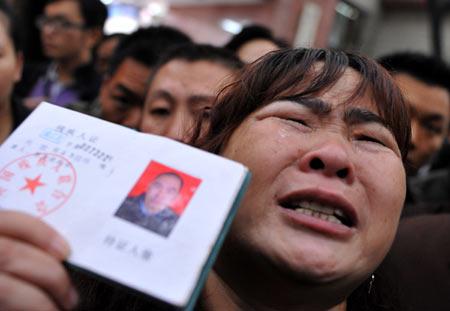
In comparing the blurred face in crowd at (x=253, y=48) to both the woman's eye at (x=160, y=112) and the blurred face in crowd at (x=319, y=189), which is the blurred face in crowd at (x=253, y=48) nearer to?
the woman's eye at (x=160, y=112)

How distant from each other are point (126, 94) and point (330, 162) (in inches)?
65.1

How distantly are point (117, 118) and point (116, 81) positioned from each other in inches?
9.0

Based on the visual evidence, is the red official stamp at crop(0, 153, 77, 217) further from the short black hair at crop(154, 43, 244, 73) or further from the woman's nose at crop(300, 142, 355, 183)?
the short black hair at crop(154, 43, 244, 73)

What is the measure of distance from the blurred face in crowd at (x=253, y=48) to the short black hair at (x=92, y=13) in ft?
3.63

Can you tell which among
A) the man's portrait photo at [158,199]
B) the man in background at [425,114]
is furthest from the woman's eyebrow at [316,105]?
the man in background at [425,114]

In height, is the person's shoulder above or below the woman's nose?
below

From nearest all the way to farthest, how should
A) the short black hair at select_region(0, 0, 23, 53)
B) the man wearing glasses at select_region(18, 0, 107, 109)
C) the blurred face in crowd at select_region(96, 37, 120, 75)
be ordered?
the short black hair at select_region(0, 0, 23, 53)
the man wearing glasses at select_region(18, 0, 107, 109)
the blurred face in crowd at select_region(96, 37, 120, 75)

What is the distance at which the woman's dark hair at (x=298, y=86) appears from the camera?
1227 millimetres

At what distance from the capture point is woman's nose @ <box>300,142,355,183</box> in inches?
40.4

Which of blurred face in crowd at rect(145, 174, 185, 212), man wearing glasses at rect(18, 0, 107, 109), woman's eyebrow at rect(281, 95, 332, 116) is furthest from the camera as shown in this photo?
man wearing glasses at rect(18, 0, 107, 109)

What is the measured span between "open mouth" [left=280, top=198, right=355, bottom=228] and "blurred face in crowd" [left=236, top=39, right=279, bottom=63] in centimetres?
172

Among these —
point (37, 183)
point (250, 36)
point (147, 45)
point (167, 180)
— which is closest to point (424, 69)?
point (250, 36)

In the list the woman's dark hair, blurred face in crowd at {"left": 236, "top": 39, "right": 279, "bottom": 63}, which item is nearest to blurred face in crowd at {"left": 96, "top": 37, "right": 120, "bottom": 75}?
blurred face in crowd at {"left": 236, "top": 39, "right": 279, "bottom": 63}

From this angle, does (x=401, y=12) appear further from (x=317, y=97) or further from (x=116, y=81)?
(x=317, y=97)
